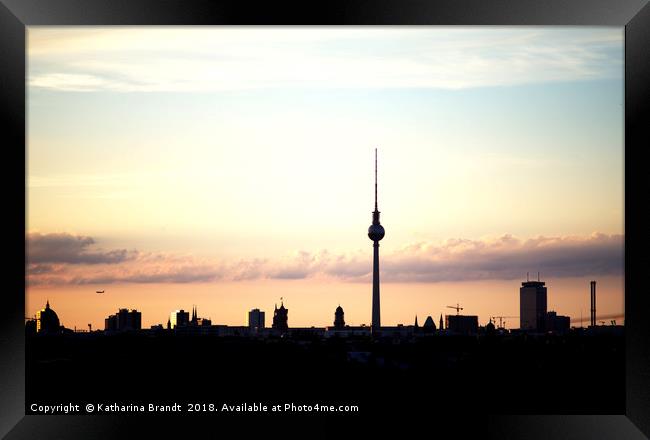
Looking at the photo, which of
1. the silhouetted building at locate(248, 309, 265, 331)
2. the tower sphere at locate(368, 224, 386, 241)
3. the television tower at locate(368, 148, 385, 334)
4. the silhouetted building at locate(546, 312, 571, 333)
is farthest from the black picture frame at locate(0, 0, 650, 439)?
the tower sphere at locate(368, 224, 386, 241)

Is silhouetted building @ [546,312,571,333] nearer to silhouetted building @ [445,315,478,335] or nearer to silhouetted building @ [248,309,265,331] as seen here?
silhouetted building @ [445,315,478,335]

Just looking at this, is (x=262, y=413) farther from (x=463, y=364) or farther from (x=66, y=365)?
(x=463, y=364)

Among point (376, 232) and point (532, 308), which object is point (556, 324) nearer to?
point (532, 308)

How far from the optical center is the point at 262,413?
7.96m

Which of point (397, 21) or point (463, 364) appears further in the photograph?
point (463, 364)

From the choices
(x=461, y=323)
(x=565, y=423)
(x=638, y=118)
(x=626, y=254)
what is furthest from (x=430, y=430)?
(x=461, y=323)

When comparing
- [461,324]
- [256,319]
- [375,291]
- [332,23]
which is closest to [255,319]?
[256,319]

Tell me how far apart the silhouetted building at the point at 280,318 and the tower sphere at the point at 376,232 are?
2241 centimetres

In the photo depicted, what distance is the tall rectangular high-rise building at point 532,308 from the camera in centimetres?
7681

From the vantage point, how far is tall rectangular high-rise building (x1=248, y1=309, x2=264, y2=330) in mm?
63750

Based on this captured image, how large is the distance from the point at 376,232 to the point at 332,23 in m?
85.2

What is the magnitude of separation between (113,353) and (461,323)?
→ 38.5 meters

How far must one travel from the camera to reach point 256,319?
2689 inches

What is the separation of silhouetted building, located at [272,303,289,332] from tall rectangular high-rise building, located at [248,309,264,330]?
0.99 m
